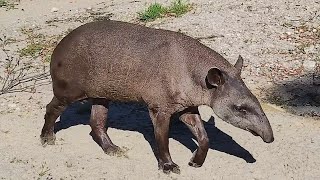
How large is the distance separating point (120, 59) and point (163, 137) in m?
0.85

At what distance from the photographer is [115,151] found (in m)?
6.62

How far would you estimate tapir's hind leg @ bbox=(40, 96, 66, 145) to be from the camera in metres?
6.55

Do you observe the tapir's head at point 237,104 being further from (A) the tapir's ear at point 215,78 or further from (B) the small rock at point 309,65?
(B) the small rock at point 309,65

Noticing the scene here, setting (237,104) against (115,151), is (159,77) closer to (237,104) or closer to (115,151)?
(237,104)

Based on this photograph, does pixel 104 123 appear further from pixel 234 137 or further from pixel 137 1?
pixel 137 1

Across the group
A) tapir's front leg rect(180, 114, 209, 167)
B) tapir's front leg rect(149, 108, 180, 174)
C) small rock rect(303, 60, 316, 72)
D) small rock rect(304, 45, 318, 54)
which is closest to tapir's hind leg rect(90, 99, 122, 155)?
tapir's front leg rect(149, 108, 180, 174)

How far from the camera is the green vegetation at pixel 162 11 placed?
37.0ft

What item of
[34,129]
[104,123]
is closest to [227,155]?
[104,123]

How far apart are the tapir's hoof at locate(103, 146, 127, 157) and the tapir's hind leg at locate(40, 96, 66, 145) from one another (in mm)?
617

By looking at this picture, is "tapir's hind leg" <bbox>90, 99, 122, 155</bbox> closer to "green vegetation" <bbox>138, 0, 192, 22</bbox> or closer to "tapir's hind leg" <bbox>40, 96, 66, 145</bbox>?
"tapir's hind leg" <bbox>40, 96, 66, 145</bbox>

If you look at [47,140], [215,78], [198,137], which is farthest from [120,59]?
[47,140]

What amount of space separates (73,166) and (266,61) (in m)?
3.91

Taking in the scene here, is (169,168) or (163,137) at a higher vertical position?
(163,137)

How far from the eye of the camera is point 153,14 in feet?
37.1
